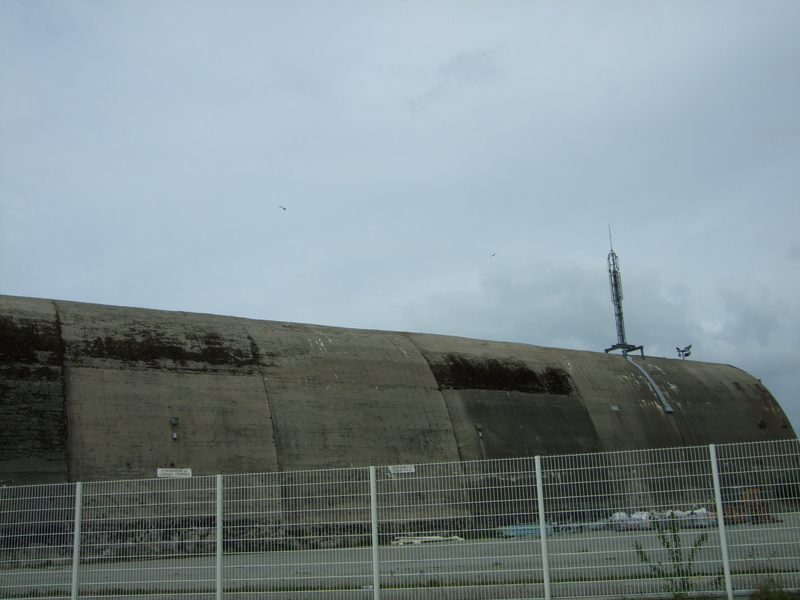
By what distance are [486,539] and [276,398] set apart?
15.2 m

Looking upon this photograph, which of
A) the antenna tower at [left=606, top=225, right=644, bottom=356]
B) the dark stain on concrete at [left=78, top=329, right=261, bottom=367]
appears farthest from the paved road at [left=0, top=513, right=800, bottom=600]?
the antenna tower at [left=606, top=225, right=644, bottom=356]

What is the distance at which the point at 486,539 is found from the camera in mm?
9258

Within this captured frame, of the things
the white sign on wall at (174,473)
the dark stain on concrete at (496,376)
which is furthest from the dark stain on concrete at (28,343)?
the dark stain on concrete at (496,376)

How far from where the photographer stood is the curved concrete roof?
2009cm

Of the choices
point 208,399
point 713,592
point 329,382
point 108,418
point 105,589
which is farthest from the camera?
point 329,382

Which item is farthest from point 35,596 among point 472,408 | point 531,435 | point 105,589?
point 531,435

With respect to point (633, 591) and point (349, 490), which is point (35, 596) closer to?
point (349, 490)

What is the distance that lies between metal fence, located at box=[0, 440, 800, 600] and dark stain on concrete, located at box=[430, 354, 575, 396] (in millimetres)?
17669

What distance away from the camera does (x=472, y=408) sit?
27453 millimetres

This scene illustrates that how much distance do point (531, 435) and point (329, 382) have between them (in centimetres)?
807

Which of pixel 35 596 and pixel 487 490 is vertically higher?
pixel 487 490

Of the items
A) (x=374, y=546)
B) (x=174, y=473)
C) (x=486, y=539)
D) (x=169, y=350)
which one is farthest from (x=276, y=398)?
(x=486, y=539)

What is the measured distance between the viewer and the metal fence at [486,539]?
8.80 meters

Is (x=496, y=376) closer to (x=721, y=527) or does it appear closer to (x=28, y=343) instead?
(x=28, y=343)
